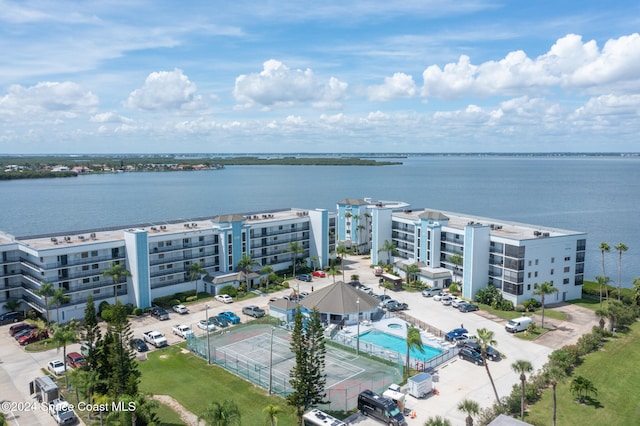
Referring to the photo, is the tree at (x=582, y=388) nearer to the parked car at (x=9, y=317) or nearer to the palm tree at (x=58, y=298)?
the palm tree at (x=58, y=298)

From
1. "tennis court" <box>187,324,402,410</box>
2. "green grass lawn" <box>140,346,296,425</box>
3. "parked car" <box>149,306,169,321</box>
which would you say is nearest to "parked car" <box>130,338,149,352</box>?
"green grass lawn" <box>140,346,296,425</box>

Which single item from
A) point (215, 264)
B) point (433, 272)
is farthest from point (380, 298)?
point (215, 264)

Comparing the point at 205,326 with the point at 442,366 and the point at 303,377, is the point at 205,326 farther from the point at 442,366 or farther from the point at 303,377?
the point at 442,366

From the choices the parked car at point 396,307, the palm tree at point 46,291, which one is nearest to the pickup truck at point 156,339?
the palm tree at point 46,291

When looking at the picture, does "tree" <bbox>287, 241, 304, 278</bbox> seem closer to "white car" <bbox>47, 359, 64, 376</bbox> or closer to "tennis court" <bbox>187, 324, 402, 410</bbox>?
"tennis court" <bbox>187, 324, 402, 410</bbox>

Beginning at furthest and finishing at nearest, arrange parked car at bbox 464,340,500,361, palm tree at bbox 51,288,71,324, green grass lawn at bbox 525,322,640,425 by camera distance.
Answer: palm tree at bbox 51,288,71,324
parked car at bbox 464,340,500,361
green grass lawn at bbox 525,322,640,425

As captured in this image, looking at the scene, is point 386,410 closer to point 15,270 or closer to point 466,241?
point 466,241
